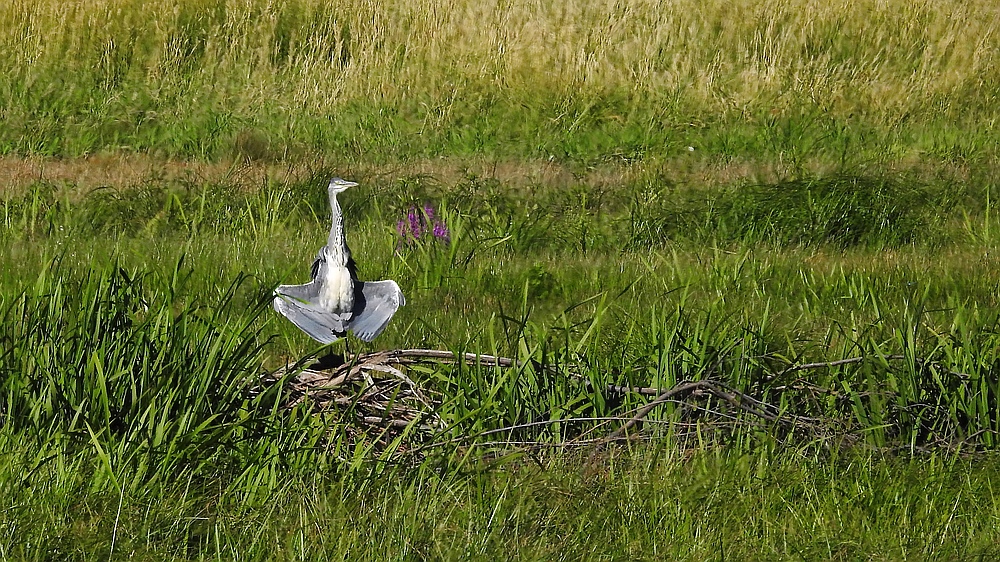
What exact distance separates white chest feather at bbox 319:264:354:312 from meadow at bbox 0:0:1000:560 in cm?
25

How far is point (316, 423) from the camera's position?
2.97 metres

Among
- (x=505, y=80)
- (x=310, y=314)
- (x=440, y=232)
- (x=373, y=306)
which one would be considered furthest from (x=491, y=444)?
(x=505, y=80)

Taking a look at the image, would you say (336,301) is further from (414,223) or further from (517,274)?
(414,223)

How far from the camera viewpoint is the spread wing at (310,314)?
12.0ft

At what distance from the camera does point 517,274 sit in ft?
17.1

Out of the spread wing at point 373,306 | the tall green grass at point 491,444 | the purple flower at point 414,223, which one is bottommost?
the purple flower at point 414,223

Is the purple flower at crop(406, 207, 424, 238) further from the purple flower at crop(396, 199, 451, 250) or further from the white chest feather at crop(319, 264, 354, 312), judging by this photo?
the white chest feather at crop(319, 264, 354, 312)

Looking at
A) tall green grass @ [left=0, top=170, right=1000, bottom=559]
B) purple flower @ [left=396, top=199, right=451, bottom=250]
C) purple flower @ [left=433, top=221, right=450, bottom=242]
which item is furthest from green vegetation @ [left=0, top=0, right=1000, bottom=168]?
tall green grass @ [left=0, top=170, right=1000, bottom=559]

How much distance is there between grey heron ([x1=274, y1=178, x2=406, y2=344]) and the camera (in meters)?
3.70

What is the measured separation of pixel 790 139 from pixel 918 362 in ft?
15.8

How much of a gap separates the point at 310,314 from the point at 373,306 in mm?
281

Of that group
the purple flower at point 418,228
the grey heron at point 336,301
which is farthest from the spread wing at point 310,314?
the purple flower at point 418,228

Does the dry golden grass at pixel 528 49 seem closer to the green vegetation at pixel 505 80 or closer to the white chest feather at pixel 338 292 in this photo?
the green vegetation at pixel 505 80

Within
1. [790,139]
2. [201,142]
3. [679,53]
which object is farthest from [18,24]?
[790,139]
